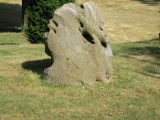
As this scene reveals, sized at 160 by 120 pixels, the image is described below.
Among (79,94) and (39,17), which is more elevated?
(79,94)

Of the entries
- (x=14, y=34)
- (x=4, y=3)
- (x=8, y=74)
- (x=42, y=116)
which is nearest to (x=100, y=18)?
(x=8, y=74)

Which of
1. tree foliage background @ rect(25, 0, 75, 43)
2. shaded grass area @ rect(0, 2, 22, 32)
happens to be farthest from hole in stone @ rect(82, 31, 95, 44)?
shaded grass area @ rect(0, 2, 22, 32)

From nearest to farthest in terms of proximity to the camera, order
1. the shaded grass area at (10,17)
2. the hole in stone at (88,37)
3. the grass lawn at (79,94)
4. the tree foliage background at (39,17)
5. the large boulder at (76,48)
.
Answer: the grass lawn at (79,94) → the large boulder at (76,48) → the hole in stone at (88,37) → the tree foliage background at (39,17) → the shaded grass area at (10,17)

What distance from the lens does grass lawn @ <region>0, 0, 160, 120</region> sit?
5.39 m

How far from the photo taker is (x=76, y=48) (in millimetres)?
6602

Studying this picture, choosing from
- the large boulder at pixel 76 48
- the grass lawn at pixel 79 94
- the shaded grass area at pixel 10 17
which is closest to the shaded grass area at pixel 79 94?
the grass lawn at pixel 79 94

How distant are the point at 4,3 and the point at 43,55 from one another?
21132 mm

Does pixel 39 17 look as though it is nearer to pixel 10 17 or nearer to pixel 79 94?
pixel 79 94

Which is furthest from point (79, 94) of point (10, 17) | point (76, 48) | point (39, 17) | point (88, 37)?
point (10, 17)

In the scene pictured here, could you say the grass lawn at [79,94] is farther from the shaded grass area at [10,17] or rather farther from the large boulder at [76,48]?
the shaded grass area at [10,17]

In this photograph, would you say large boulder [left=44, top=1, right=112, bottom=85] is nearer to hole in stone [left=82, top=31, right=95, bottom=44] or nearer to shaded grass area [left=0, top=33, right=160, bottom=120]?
hole in stone [left=82, top=31, right=95, bottom=44]

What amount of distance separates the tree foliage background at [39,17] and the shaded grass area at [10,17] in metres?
5.81

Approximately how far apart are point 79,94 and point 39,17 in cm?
685

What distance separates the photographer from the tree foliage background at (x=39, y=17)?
12.4 meters
